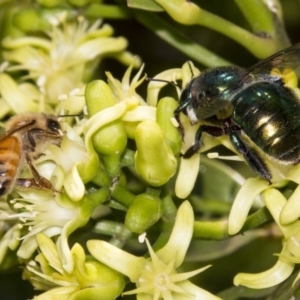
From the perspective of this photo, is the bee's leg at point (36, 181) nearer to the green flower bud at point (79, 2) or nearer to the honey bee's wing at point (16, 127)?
the honey bee's wing at point (16, 127)

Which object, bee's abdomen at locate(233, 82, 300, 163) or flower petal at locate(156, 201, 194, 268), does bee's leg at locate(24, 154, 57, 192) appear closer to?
flower petal at locate(156, 201, 194, 268)

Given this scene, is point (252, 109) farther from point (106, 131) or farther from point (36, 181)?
point (36, 181)

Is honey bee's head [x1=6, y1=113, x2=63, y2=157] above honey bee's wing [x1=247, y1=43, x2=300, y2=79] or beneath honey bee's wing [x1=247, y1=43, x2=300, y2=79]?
beneath

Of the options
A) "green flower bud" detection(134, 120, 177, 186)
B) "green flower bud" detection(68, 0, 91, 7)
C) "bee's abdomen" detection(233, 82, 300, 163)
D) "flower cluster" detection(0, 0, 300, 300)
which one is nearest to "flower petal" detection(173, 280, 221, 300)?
"flower cluster" detection(0, 0, 300, 300)

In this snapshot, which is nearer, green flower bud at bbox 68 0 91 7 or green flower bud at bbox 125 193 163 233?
green flower bud at bbox 125 193 163 233

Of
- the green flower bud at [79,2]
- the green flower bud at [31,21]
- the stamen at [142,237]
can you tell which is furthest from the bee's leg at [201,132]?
the green flower bud at [31,21]
